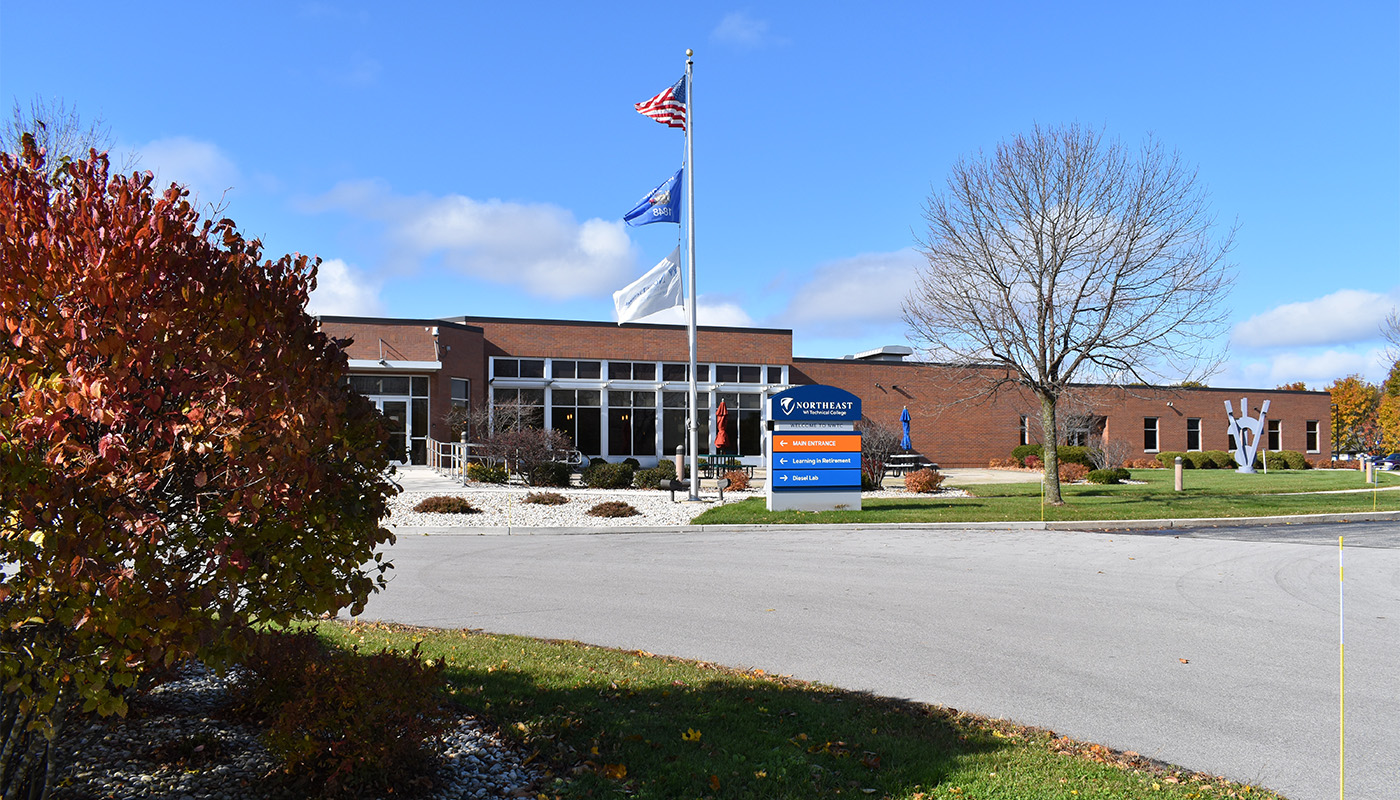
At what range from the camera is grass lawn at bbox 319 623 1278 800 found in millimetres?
4332

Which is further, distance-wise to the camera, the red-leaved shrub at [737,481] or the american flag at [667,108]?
the red-leaved shrub at [737,481]

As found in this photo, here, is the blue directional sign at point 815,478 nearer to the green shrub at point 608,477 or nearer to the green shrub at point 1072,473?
the green shrub at point 608,477

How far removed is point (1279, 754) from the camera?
202 inches

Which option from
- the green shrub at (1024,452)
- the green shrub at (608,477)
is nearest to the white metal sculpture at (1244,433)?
the green shrub at (1024,452)

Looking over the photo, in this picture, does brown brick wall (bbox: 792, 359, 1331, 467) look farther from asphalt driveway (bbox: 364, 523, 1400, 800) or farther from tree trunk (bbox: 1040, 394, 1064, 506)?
asphalt driveway (bbox: 364, 523, 1400, 800)

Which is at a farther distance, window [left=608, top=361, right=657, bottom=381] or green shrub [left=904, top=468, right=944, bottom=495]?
window [left=608, top=361, right=657, bottom=381]

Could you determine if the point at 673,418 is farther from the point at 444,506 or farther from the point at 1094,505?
the point at 444,506

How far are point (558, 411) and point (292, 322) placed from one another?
3359 cm

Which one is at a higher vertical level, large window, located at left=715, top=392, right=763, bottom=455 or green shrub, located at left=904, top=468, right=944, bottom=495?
large window, located at left=715, top=392, right=763, bottom=455

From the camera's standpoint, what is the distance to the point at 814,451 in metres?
19.5

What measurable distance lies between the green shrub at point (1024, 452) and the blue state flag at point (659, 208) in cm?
2551

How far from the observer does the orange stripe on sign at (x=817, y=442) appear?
63.3ft

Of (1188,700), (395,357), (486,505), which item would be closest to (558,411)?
(395,357)

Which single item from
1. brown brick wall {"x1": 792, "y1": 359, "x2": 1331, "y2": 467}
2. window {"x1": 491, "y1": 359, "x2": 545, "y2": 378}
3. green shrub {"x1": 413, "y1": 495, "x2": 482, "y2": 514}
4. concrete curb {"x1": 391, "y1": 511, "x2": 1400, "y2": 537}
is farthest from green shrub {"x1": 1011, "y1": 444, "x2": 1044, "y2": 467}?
green shrub {"x1": 413, "y1": 495, "x2": 482, "y2": 514}
